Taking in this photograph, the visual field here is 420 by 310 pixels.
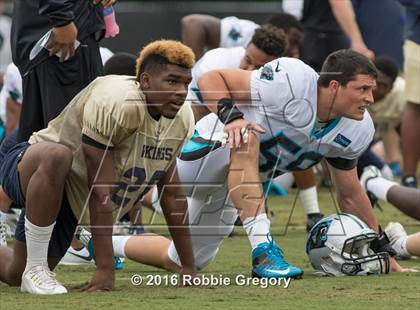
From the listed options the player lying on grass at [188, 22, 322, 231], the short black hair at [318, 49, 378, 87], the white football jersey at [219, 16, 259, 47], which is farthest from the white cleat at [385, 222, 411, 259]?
the white football jersey at [219, 16, 259, 47]

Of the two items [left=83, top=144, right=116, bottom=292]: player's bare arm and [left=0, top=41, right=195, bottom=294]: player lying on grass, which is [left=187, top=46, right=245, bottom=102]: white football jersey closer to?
[left=0, top=41, right=195, bottom=294]: player lying on grass

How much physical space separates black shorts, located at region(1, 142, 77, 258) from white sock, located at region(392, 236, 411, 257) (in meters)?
1.85

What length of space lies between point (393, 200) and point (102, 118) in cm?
292

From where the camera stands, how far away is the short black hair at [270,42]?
762 centimetres

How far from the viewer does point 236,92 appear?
5941mm

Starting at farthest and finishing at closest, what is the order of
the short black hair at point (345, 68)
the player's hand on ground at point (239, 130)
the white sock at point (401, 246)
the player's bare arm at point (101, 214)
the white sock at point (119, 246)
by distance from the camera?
the white sock at point (401, 246)
the white sock at point (119, 246)
the short black hair at point (345, 68)
the player's hand on ground at point (239, 130)
the player's bare arm at point (101, 214)

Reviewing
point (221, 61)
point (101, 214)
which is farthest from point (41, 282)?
point (221, 61)

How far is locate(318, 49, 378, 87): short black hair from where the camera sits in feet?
18.7

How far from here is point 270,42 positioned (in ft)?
25.0

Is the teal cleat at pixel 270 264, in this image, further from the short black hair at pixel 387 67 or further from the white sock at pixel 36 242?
the short black hair at pixel 387 67

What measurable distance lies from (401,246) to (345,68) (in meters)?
1.13

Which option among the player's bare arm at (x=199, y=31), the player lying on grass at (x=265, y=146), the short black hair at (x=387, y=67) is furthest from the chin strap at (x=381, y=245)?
the short black hair at (x=387, y=67)

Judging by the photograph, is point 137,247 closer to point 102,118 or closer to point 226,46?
point 102,118

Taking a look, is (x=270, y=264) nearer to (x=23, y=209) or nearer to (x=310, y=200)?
(x=23, y=209)
